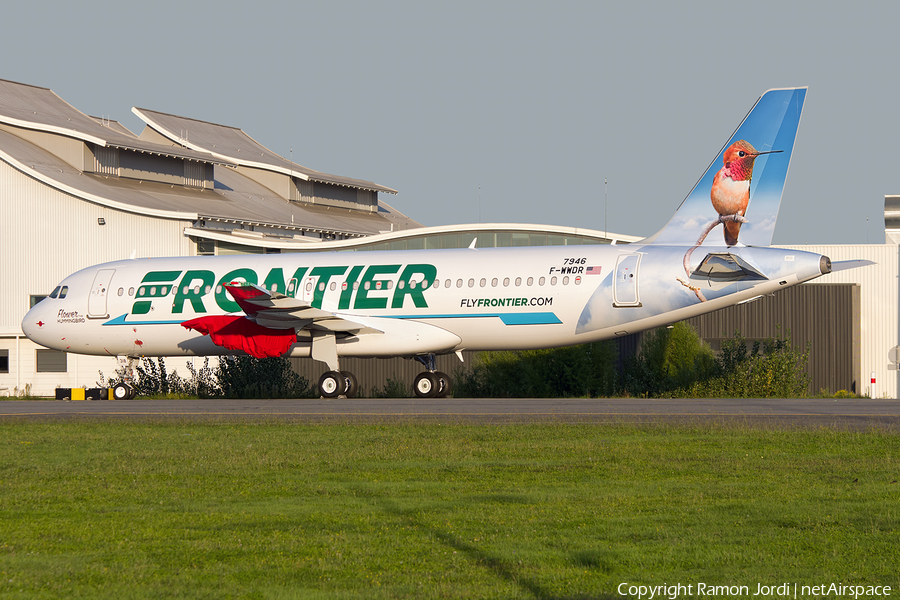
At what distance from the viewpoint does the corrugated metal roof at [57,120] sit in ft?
165

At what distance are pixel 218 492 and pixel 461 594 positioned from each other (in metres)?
4.91

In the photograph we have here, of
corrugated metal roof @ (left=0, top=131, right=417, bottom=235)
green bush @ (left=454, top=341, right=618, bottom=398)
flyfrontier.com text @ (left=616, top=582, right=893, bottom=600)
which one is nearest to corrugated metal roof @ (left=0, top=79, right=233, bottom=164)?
corrugated metal roof @ (left=0, top=131, right=417, bottom=235)

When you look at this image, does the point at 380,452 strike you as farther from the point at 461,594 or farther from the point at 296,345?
the point at 296,345

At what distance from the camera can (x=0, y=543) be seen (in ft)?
26.8

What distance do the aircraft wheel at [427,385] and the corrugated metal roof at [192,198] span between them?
49.6 feet

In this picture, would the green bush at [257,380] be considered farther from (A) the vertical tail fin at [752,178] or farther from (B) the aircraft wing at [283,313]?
(A) the vertical tail fin at [752,178]

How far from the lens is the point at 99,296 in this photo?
1298 inches

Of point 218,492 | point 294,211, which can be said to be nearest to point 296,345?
point 218,492

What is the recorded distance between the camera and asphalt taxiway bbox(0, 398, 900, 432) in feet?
63.0

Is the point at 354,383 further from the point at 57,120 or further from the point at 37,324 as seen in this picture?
the point at 57,120

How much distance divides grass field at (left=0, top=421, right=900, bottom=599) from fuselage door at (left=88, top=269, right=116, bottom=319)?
702 inches

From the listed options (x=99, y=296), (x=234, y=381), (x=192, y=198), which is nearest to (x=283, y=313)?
(x=99, y=296)

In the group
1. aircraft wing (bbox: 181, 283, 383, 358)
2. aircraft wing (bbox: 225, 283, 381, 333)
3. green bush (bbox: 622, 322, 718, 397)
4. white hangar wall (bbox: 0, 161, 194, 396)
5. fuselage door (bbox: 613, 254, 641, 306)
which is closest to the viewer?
fuselage door (bbox: 613, 254, 641, 306)

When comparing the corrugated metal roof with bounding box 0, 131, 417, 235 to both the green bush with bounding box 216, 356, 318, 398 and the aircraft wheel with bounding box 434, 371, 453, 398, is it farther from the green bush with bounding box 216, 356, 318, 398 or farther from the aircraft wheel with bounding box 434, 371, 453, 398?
the aircraft wheel with bounding box 434, 371, 453, 398
